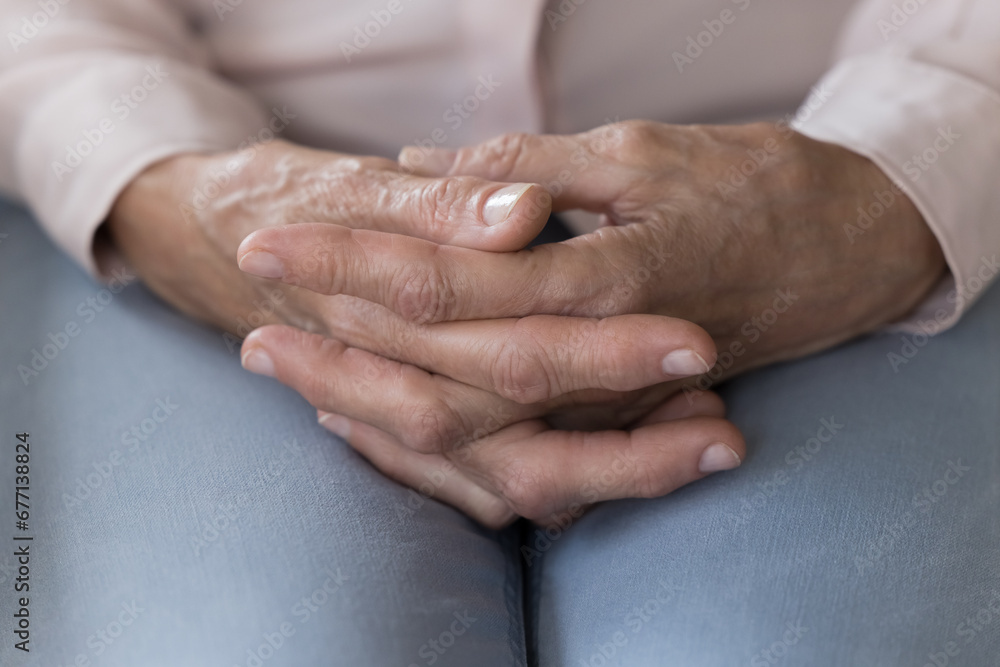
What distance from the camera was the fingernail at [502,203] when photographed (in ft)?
1.86

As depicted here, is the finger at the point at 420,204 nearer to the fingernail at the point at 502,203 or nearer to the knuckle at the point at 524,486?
the fingernail at the point at 502,203

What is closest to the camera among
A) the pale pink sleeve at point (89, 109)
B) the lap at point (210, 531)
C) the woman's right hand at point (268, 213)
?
the lap at point (210, 531)

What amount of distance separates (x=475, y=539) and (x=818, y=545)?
254 millimetres

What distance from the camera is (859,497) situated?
560 mm

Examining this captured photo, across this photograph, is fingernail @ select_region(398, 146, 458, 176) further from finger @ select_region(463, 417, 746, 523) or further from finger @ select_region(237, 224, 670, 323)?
finger @ select_region(463, 417, 746, 523)

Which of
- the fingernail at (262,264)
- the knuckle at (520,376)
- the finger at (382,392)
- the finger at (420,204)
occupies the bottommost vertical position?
the finger at (382,392)

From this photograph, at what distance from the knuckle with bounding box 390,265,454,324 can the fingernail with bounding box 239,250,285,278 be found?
0.29 feet

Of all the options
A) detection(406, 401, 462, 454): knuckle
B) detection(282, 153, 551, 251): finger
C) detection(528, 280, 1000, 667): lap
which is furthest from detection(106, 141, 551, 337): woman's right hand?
detection(528, 280, 1000, 667): lap

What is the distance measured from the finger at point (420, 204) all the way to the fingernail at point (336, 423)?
161 mm

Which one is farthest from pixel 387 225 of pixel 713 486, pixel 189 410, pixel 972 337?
pixel 972 337

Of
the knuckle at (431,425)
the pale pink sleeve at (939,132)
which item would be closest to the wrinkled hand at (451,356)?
the knuckle at (431,425)

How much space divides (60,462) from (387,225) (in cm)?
32

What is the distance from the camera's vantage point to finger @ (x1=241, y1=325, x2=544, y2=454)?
0.60 meters

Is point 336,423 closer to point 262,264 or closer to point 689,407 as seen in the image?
point 262,264
